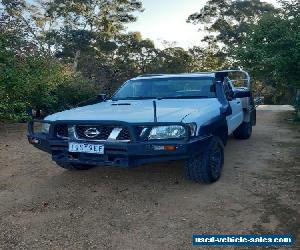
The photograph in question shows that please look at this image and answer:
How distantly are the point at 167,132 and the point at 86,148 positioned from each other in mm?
1032

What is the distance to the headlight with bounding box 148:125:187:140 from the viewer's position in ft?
13.6

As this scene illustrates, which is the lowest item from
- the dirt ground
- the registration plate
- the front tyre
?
the dirt ground

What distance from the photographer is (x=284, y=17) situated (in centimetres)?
1028

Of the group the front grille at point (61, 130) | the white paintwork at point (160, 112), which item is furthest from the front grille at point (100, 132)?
the front grille at point (61, 130)

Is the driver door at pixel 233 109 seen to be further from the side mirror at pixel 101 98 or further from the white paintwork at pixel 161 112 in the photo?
the side mirror at pixel 101 98

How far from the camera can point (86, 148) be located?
4.39 meters

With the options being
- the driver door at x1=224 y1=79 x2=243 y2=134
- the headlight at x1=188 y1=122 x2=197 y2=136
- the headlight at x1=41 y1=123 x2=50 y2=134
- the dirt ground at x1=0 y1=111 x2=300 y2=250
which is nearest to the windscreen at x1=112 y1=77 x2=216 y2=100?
the driver door at x1=224 y1=79 x2=243 y2=134

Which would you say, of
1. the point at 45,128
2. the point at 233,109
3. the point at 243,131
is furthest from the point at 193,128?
the point at 243,131

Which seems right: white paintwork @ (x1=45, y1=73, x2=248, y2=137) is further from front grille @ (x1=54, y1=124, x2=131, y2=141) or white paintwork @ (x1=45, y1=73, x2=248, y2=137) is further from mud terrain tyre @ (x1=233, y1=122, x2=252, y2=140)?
mud terrain tyre @ (x1=233, y1=122, x2=252, y2=140)

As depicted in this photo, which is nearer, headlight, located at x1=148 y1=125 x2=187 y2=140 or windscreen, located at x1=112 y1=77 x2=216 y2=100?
headlight, located at x1=148 y1=125 x2=187 y2=140

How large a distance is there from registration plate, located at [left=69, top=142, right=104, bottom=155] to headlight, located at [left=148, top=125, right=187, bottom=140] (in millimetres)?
633

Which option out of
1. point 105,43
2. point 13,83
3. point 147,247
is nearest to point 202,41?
point 105,43

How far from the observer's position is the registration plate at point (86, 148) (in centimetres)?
430

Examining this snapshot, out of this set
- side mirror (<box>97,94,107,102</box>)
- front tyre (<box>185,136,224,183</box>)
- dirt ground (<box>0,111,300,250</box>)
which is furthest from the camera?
side mirror (<box>97,94,107,102</box>)
